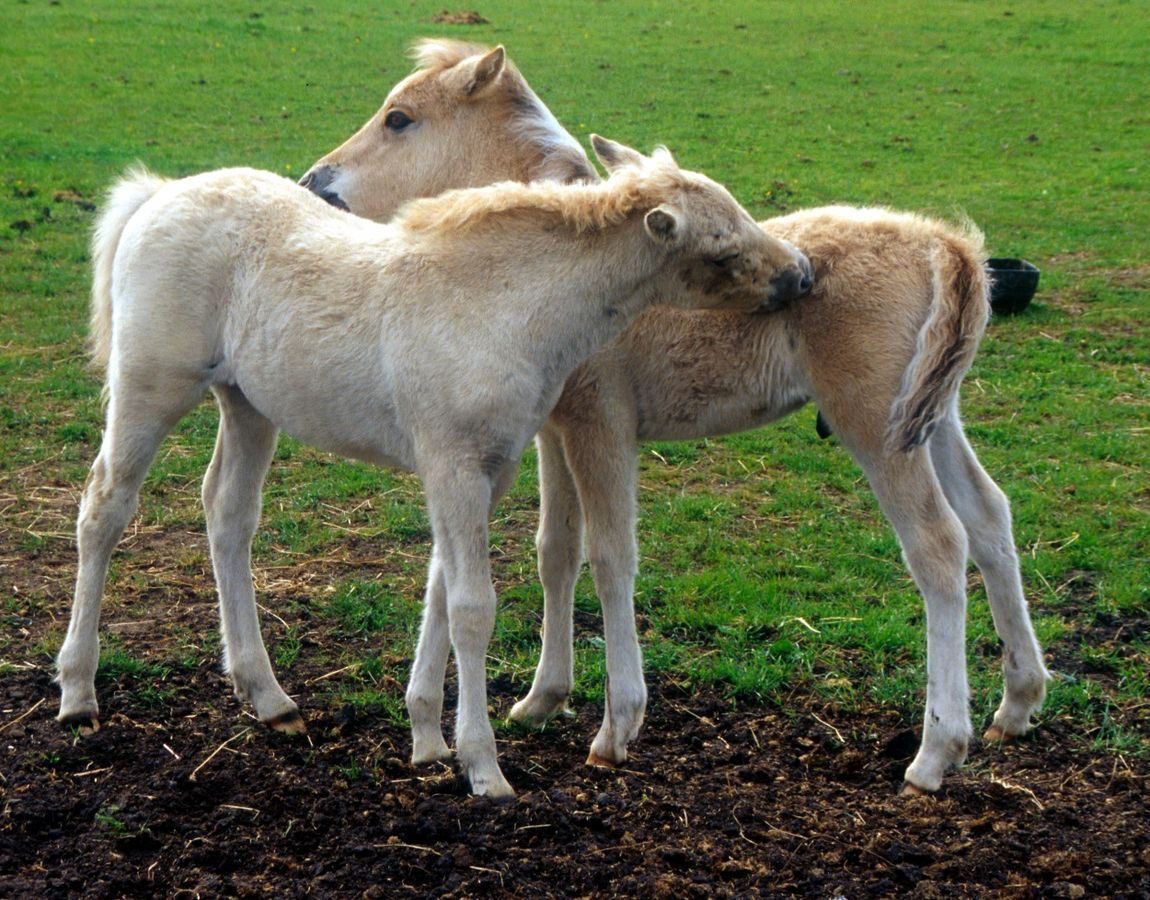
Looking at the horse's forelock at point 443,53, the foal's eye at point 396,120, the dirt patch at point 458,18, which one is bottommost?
the dirt patch at point 458,18

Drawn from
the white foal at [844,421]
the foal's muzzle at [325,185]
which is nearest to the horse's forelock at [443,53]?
the foal's muzzle at [325,185]

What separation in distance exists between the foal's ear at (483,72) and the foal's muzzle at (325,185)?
0.69 m

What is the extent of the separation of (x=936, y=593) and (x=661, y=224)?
1.57m

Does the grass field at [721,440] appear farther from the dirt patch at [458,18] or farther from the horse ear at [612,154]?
the horse ear at [612,154]

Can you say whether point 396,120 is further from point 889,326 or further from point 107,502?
point 889,326

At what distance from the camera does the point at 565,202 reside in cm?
408

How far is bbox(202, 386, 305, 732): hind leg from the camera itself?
471 cm

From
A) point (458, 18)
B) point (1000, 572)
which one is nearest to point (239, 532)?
point (1000, 572)

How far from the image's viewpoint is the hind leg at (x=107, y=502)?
174 inches

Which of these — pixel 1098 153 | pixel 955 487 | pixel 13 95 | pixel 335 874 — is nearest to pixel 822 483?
pixel 955 487

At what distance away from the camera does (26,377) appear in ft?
28.1

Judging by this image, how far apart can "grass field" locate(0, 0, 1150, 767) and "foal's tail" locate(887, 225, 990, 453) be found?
126 cm

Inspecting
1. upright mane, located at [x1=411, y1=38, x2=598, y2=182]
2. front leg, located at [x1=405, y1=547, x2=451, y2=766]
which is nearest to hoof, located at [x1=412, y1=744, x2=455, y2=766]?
front leg, located at [x1=405, y1=547, x2=451, y2=766]

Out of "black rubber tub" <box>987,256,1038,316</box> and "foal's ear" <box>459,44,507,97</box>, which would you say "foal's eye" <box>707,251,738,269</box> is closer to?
"foal's ear" <box>459,44,507,97</box>
